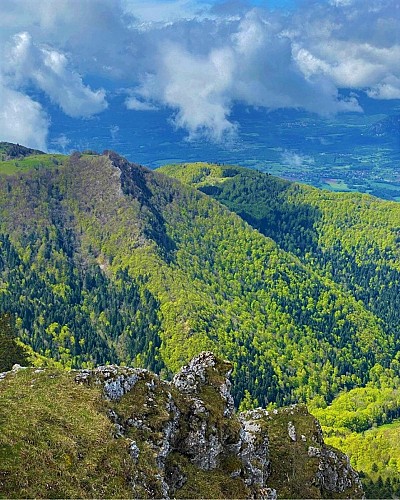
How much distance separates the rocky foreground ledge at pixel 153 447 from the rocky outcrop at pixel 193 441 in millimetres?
115

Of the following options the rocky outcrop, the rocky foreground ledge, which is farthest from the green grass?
the rocky outcrop

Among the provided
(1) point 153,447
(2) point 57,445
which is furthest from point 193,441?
(2) point 57,445

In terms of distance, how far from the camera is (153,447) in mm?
51469

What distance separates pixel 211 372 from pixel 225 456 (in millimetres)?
12298

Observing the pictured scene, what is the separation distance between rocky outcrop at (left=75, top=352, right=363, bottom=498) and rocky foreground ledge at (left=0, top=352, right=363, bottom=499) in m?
0.11

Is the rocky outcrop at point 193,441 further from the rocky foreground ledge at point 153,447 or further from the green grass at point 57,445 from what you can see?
the green grass at point 57,445

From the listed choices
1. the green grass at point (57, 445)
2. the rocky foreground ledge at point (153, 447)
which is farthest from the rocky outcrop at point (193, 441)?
the green grass at point (57, 445)

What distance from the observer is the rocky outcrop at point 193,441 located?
51281 mm

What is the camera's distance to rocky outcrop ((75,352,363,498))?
51.3 meters

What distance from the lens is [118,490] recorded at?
138ft

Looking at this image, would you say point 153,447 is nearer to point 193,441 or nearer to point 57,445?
point 193,441

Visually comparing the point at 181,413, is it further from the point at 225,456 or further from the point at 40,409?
the point at 40,409

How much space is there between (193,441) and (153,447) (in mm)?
7338

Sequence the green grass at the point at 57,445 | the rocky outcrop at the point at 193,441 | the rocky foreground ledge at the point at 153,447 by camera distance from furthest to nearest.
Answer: the rocky outcrop at the point at 193,441 → the rocky foreground ledge at the point at 153,447 → the green grass at the point at 57,445
